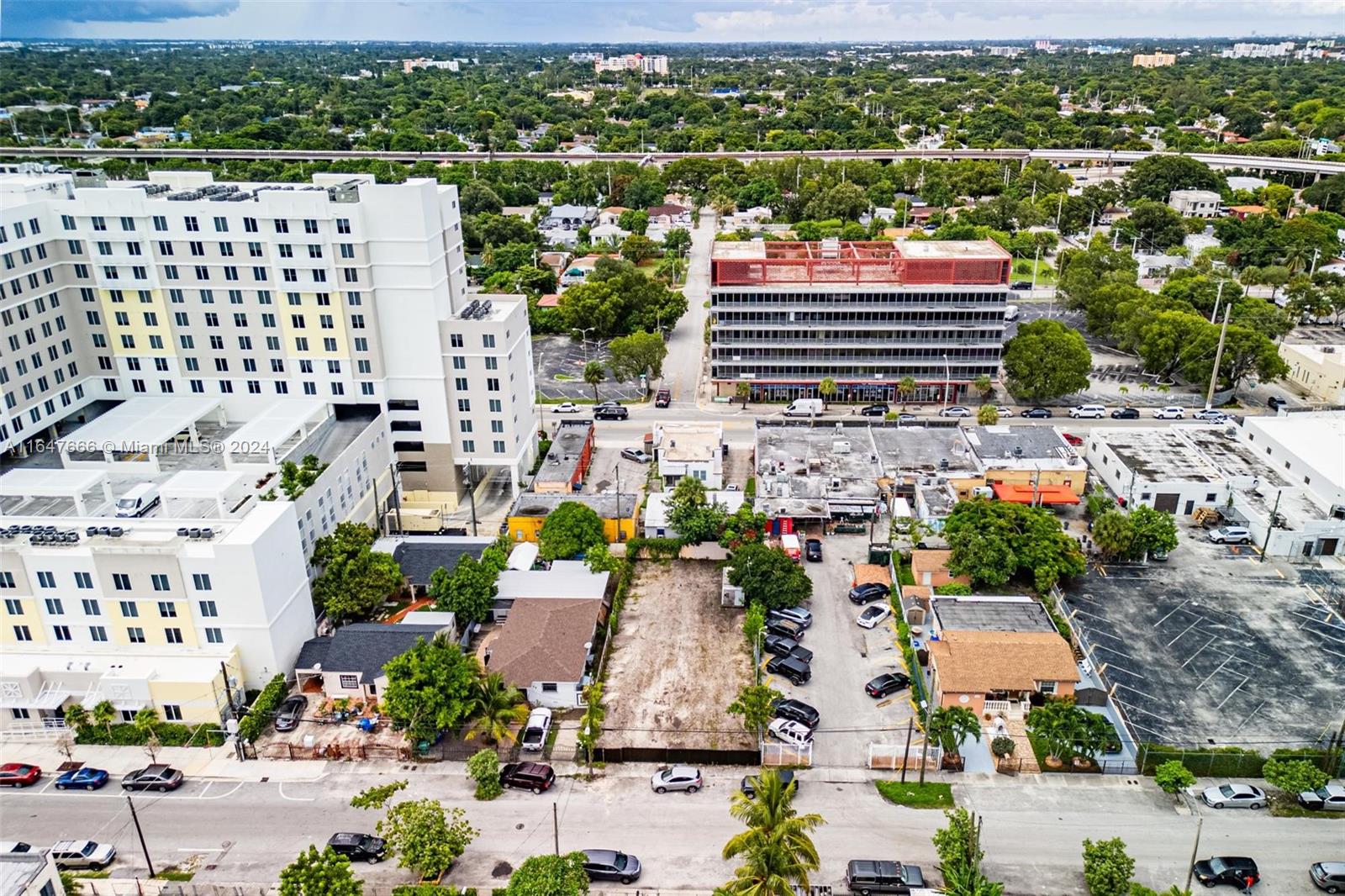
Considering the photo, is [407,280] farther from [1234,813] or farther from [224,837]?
[1234,813]

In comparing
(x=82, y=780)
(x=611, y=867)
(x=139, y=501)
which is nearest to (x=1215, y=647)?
(x=611, y=867)

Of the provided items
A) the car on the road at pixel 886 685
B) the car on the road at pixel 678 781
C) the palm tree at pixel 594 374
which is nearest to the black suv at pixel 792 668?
the car on the road at pixel 886 685

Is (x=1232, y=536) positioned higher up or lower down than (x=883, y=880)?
higher up

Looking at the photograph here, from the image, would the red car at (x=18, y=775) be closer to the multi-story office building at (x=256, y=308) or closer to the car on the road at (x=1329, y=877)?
the multi-story office building at (x=256, y=308)

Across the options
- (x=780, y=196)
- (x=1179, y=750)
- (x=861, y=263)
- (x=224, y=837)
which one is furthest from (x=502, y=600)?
(x=780, y=196)

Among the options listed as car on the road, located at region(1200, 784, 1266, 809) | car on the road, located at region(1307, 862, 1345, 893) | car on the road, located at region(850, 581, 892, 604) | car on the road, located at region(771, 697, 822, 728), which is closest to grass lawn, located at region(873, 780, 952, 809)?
car on the road, located at region(771, 697, 822, 728)

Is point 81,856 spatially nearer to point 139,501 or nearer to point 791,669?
point 139,501

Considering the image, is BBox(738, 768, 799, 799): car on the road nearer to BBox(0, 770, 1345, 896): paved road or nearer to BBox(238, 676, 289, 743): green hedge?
BBox(0, 770, 1345, 896): paved road
